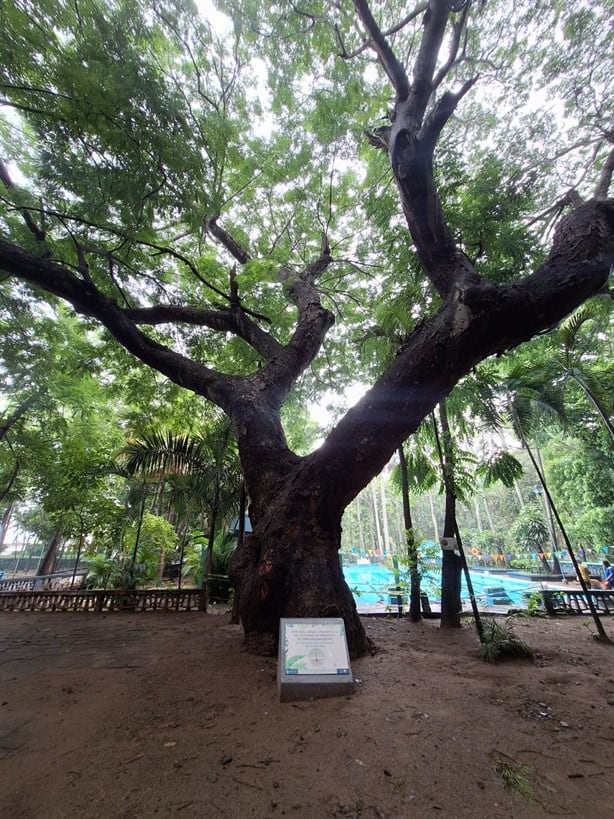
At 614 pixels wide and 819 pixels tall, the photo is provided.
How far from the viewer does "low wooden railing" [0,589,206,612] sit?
532cm

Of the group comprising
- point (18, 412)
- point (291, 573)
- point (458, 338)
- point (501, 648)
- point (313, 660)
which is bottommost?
point (501, 648)

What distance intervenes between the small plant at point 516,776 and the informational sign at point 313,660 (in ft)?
3.16

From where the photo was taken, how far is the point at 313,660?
229 cm

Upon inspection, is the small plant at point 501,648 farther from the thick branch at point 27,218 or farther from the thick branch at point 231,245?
the thick branch at point 231,245

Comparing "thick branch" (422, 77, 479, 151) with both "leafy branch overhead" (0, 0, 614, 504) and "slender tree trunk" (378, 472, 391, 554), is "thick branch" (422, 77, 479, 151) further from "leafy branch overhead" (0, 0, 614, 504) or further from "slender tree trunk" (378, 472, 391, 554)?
"slender tree trunk" (378, 472, 391, 554)

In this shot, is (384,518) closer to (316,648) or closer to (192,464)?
(192,464)

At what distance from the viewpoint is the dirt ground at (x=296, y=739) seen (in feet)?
4.36

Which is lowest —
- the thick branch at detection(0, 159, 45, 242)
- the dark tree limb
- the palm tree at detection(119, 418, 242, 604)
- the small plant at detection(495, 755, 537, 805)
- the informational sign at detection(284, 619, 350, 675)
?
the small plant at detection(495, 755, 537, 805)

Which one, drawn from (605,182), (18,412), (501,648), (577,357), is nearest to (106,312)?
(501,648)

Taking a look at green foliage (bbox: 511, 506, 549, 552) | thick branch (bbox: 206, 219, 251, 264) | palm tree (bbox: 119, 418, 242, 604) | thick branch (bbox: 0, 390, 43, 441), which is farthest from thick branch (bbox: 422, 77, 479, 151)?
green foliage (bbox: 511, 506, 549, 552)

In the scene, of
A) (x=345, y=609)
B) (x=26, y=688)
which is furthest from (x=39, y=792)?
(x=345, y=609)

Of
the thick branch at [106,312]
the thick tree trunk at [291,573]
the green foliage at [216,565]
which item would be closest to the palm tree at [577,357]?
the thick tree trunk at [291,573]

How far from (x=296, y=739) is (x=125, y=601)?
477cm

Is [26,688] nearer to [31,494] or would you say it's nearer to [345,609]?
[345,609]
